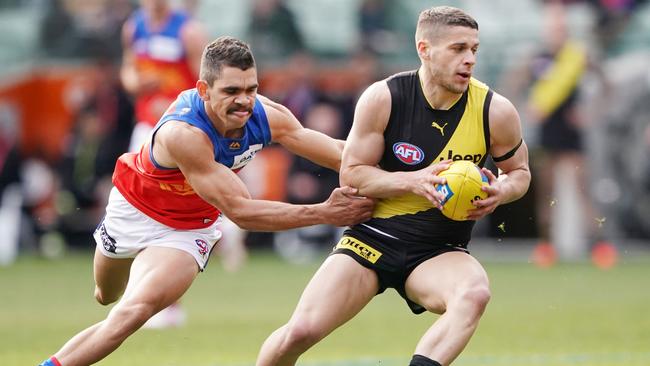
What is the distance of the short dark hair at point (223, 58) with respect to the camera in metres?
7.80

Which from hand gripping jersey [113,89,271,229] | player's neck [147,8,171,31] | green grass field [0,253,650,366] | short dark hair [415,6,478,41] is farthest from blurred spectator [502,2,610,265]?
short dark hair [415,6,478,41]

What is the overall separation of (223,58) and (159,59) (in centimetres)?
441

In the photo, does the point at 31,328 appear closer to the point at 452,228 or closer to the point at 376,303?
the point at 376,303

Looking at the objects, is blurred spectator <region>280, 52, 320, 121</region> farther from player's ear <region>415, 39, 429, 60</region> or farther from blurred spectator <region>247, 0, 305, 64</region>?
player's ear <region>415, 39, 429, 60</region>

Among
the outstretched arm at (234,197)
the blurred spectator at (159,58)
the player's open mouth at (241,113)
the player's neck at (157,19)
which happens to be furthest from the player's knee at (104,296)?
the player's neck at (157,19)

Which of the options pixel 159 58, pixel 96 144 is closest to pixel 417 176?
pixel 159 58

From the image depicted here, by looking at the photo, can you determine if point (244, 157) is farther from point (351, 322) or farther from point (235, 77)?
point (351, 322)

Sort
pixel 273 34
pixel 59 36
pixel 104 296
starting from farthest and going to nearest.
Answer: pixel 59 36 < pixel 273 34 < pixel 104 296

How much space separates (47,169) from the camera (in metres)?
20.0

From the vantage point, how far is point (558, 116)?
19.0 metres

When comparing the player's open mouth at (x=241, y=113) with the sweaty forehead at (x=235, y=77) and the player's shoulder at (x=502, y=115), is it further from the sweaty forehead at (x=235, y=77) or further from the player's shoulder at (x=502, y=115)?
the player's shoulder at (x=502, y=115)

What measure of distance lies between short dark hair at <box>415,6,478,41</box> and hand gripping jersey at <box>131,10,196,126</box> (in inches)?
185

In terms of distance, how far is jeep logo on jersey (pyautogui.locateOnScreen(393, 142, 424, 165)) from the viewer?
7824mm

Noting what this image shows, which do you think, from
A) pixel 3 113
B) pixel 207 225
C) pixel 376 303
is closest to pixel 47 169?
pixel 3 113
